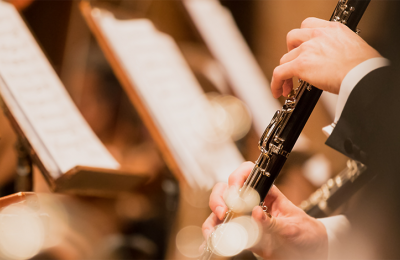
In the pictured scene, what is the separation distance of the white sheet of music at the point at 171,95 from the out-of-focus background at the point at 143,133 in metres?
0.08

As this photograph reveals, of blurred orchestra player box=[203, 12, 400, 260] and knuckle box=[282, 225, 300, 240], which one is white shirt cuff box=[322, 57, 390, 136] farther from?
knuckle box=[282, 225, 300, 240]

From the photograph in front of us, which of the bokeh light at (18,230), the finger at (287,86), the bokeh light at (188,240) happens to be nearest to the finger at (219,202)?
the finger at (287,86)

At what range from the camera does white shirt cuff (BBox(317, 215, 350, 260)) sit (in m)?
0.78

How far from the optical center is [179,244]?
→ 62.7 inches

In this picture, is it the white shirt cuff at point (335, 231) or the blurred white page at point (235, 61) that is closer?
the white shirt cuff at point (335, 231)

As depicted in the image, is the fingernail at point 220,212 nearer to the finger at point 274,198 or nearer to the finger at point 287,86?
the finger at point 274,198

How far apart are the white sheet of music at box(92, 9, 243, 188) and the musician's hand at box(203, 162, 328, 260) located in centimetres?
41

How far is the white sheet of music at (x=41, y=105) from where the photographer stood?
85 cm

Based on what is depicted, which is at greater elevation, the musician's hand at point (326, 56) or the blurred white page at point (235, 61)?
the musician's hand at point (326, 56)

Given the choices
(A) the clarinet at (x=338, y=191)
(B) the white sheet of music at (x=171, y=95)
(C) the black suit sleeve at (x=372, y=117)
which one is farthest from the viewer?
(B) the white sheet of music at (x=171, y=95)

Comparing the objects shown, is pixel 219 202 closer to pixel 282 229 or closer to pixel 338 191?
pixel 282 229

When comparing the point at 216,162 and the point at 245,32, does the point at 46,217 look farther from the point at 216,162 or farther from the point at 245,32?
the point at 245,32

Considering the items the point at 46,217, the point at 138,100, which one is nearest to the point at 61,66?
the point at 138,100

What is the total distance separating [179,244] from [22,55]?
1.08m
